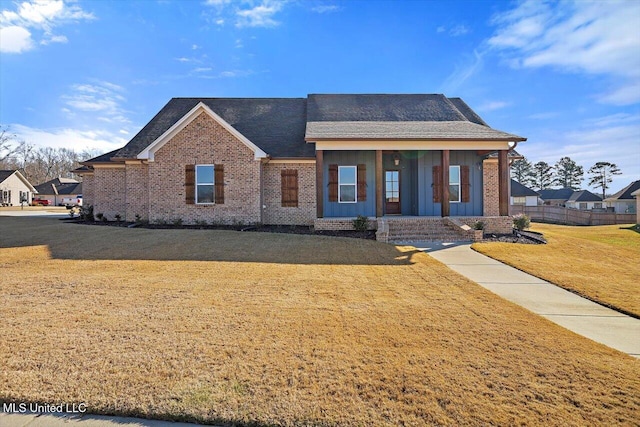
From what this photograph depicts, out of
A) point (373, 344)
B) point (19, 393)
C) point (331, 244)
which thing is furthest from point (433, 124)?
point (19, 393)

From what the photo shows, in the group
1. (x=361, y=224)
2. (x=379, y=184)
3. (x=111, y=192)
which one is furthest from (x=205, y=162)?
(x=379, y=184)

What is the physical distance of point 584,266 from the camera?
8.70m

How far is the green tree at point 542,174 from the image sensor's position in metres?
70.3

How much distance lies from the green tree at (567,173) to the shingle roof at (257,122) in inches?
2845

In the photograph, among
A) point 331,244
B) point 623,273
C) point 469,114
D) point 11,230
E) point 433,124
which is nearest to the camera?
point 623,273

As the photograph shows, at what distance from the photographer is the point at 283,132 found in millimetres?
17203

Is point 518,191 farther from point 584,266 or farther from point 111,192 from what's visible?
point 111,192

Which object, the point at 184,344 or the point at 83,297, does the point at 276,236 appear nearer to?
the point at 83,297

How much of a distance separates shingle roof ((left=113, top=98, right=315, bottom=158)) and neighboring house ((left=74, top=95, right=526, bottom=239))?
98 millimetres

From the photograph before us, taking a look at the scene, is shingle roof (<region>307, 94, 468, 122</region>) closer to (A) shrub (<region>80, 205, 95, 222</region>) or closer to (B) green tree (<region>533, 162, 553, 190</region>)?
(A) shrub (<region>80, 205, 95, 222</region>)

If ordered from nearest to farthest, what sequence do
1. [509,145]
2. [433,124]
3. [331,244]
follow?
[331,244], [509,145], [433,124]

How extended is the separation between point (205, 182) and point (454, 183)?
11330 mm

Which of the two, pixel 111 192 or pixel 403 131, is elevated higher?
pixel 403 131

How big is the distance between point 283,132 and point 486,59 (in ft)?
36.0
